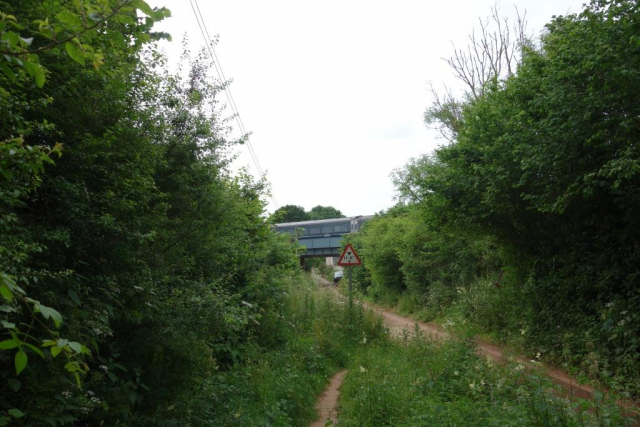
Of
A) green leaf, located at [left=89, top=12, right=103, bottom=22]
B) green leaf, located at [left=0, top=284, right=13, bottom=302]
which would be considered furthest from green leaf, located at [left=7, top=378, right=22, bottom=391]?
green leaf, located at [left=89, top=12, right=103, bottom=22]

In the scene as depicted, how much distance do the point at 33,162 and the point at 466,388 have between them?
20.9 ft

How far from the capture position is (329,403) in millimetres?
7582

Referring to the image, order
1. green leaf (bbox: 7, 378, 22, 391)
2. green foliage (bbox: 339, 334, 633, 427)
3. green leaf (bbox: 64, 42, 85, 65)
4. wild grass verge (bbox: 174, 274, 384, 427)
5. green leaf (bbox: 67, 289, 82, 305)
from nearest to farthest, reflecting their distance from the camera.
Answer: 1. green leaf (bbox: 64, 42, 85, 65)
2. green leaf (bbox: 7, 378, 22, 391)
3. green leaf (bbox: 67, 289, 82, 305)
4. green foliage (bbox: 339, 334, 633, 427)
5. wild grass verge (bbox: 174, 274, 384, 427)

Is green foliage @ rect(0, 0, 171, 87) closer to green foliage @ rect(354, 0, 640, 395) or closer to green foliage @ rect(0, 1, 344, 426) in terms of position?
green foliage @ rect(0, 1, 344, 426)

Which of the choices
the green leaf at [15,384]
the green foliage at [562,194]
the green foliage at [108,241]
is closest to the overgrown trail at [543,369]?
the green foliage at [562,194]

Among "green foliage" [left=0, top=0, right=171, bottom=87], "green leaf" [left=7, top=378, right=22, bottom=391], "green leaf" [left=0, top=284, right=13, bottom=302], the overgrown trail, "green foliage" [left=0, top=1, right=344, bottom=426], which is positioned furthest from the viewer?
the overgrown trail

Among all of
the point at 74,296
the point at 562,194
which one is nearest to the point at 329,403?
the point at 74,296

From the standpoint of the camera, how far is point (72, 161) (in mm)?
3807

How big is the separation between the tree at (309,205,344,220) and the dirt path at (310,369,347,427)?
2946 inches

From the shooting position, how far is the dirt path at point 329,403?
263 inches

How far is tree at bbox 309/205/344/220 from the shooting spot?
8541 centimetres

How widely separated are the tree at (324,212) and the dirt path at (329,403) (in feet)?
245

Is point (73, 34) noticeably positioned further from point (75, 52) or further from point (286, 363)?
point (286, 363)

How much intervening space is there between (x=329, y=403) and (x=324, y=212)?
80.6 metres
